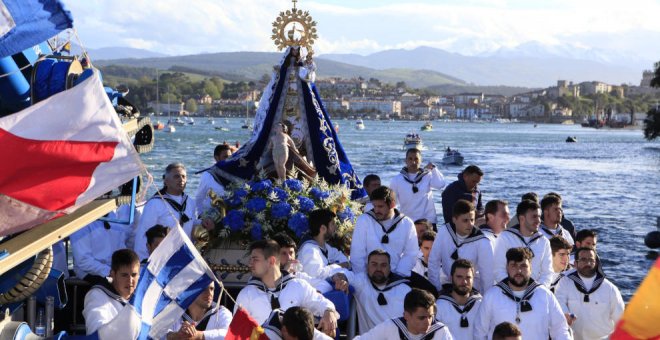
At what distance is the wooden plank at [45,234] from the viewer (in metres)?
5.79

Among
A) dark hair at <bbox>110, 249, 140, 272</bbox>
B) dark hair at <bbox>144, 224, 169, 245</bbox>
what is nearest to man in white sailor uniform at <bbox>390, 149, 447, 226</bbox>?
dark hair at <bbox>144, 224, 169, 245</bbox>

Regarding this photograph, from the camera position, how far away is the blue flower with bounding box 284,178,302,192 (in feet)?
36.7

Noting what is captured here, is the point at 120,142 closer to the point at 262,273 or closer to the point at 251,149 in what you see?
the point at 262,273

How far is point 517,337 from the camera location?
293 inches

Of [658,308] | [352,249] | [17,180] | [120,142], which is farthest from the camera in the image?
[352,249]

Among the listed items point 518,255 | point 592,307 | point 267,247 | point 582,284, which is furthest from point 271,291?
point 592,307

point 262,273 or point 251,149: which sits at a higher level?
point 251,149

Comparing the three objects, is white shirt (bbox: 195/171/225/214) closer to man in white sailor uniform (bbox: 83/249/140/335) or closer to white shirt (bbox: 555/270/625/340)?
man in white sailor uniform (bbox: 83/249/140/335)

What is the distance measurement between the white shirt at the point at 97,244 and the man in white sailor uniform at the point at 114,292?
1969mm

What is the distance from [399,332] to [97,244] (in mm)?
3890

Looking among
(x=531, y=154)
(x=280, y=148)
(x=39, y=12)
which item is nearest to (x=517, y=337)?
(x=39, y=12)

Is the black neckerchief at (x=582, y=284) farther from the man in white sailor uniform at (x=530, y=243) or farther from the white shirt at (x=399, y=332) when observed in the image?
the white shirt at (x=399, y=332)

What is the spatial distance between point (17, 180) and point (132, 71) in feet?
621

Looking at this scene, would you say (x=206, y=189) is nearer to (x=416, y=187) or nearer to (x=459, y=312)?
(x=416, y=187)
